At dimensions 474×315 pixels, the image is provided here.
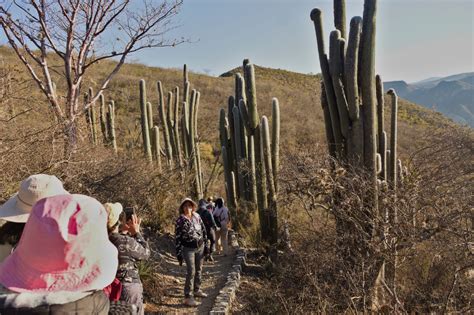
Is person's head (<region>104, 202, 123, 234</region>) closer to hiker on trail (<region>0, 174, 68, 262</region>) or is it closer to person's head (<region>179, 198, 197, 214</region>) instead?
hiker on trail (<region>0, 174, 68, 262</region>)

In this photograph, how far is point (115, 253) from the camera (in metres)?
2.07

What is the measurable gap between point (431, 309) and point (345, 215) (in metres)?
1.36

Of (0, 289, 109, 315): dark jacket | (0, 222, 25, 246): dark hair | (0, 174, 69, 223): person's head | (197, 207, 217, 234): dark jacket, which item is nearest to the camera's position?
(0, 289, 109, 315): dark jacket

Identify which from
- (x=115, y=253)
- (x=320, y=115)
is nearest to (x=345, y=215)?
(x=115, y=253)

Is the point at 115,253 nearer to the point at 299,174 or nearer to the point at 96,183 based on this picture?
the point at 299,174

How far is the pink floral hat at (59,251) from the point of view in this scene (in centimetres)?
182

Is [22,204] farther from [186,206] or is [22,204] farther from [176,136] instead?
[176,136]

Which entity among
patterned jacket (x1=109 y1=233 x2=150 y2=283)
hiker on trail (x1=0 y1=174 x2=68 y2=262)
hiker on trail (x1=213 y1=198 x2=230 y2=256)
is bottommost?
hiker on trail (x1=213 y1=198 x2=230 y2=256)

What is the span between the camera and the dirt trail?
6.04 m

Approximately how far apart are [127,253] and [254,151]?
20.3 ft

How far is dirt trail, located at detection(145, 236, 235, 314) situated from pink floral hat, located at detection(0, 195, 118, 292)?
13.8 feet

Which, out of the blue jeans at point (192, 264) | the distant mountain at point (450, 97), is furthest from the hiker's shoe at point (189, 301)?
the distant mountain at point (450, 97)


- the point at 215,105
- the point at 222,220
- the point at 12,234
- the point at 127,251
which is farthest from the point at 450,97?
the point at 12,234

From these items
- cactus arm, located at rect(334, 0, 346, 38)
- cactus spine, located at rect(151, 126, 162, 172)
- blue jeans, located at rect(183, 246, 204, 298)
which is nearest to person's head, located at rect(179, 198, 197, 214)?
blue jeans, located at rect(183, 246, 204, 298)
